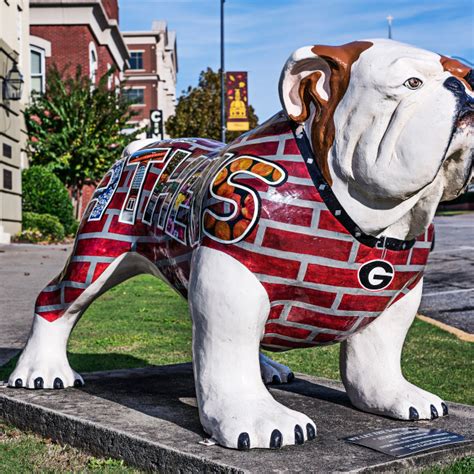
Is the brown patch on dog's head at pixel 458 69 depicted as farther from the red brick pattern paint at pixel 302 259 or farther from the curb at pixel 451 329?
the curb at pixel 451 329

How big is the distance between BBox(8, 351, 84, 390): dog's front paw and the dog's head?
76.6 inches

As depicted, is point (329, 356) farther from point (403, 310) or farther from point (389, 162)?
point (389, 162)

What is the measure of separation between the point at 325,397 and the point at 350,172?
1.48 meters

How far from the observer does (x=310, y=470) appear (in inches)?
112

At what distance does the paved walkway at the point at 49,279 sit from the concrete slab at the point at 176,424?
203 cm

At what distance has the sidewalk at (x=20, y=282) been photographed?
716 cm

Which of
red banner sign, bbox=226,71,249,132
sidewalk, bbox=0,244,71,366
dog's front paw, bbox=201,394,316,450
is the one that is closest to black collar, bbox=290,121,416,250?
dog's front paw, bbox=201,394,316,450

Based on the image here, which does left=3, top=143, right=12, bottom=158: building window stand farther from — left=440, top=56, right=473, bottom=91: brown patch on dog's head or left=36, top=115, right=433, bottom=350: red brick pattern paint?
left=440, top=56, right=473, bottom=91: brown patch on dog's head

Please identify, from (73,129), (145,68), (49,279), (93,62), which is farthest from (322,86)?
(145,68)

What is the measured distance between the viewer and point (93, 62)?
3038 centimetres

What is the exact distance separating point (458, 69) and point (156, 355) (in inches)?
156

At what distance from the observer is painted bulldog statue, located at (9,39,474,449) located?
2.96 meters

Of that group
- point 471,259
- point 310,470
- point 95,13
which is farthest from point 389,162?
point 95,13

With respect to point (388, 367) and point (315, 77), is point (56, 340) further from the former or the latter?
point (315, 77)
